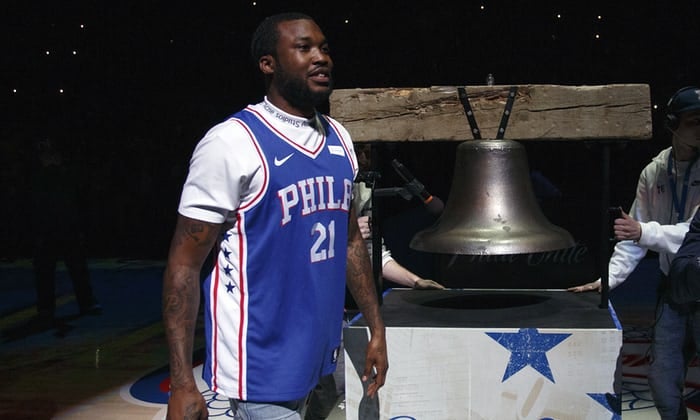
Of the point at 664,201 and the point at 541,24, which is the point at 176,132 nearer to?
the point at 541,24

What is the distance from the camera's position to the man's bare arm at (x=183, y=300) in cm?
187

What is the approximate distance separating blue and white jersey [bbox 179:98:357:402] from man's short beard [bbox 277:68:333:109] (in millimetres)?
46

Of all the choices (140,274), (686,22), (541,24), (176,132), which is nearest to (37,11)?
(176,132)

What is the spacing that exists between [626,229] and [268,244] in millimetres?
1616

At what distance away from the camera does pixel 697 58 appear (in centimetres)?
903

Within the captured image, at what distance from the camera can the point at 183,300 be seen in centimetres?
189

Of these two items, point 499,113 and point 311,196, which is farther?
point 499,113

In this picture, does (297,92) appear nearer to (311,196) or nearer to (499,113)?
(311,196)

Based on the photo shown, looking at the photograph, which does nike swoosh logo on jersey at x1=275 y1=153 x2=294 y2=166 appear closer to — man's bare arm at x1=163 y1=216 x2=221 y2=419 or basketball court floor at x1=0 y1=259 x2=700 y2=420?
man's bare arm at x1=163 y1=216 x2=221 y2=419

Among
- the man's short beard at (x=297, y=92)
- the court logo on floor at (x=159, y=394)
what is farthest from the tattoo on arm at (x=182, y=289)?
the court logo on floor at (x=159, y=394)

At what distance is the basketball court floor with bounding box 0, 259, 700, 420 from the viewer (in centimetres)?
457

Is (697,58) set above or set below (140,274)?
above

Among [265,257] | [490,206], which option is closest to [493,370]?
[490,206]

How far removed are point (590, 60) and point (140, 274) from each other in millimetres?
5850
